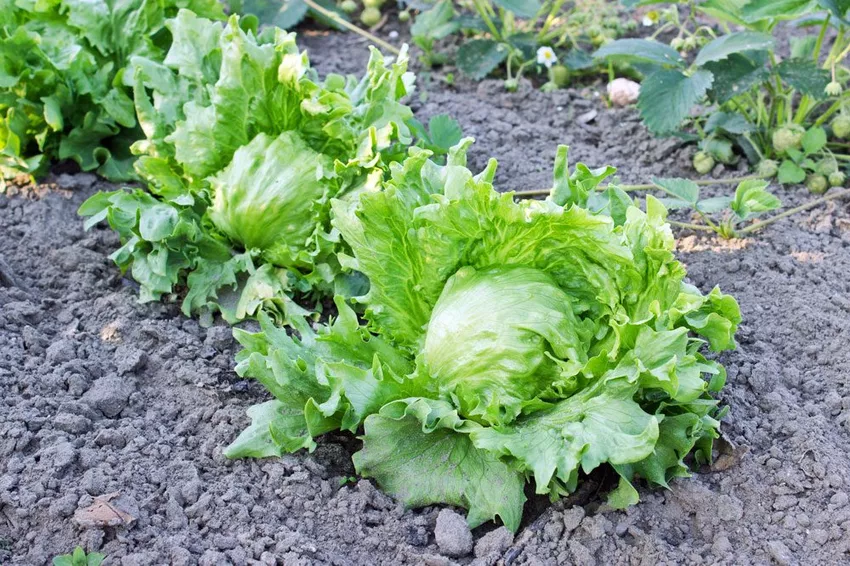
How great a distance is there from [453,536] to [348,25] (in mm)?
3910

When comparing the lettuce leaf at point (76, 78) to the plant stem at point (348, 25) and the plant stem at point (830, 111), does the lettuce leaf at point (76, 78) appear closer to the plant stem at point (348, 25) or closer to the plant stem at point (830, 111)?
the plant stem at point (348, 25)

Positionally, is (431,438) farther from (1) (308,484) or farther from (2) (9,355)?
(2) (9,355)

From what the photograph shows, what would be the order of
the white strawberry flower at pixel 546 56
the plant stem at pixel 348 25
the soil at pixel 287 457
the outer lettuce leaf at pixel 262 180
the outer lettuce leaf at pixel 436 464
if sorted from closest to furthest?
1. the soil at pixel 287 457
2. the outer lettuce leaf at pixel 436 464
3. the outer lettuce leaf at pixel 262 180
4. the white strawberry flower at pixel 546 56
5. the plant stem at pixel 348 25

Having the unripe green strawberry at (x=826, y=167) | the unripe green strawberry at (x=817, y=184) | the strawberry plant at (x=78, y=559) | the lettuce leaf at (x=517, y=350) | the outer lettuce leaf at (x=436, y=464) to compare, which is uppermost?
the lettuce leaf at (x=517, y=350)

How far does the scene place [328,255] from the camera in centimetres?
406

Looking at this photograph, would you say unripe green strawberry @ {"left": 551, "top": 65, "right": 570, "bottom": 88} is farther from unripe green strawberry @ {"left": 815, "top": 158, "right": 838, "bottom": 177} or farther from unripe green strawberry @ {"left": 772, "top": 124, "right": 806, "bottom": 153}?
unripe green strawberry @ {"left": 815, "top": 158, "right": 838, "bottom": 177}

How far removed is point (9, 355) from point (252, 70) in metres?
1.48

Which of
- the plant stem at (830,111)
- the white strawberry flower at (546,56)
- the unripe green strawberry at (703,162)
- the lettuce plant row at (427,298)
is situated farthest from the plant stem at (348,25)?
the plant stem at (830,111)

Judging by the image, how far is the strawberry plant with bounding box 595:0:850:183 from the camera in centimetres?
446

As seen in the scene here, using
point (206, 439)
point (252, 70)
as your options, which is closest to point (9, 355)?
point (206, 439)

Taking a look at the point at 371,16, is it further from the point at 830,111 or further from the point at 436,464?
the point at 436,464

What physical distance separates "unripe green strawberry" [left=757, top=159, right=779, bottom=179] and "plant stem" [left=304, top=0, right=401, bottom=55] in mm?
2295

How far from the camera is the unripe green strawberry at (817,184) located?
15.2 feet

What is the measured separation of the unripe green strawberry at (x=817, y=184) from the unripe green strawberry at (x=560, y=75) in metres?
1.59
